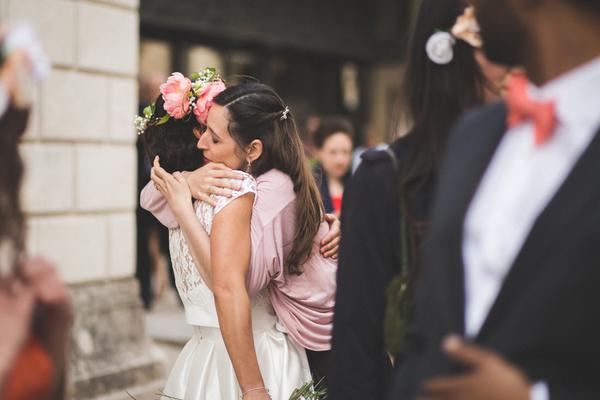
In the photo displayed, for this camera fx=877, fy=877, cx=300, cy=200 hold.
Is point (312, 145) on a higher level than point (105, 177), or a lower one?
higher

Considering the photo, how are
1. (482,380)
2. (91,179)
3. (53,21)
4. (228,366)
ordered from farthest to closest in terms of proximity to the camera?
(91,179) → (53,21) → (228,366) → (482,380)

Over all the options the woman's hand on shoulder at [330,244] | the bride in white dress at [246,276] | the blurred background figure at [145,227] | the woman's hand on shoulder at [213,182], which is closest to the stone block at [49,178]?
the blurred background figure at [145,227]

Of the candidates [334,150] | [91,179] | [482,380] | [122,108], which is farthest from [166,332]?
[482,380]

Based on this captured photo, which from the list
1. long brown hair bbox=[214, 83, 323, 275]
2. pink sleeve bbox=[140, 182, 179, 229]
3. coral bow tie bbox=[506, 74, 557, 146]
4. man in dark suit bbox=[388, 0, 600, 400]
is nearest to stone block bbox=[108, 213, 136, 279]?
pink sleeve bbox=[140, 182, 179, 229]

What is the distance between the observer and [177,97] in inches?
133

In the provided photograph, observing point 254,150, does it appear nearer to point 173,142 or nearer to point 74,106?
point 173,142

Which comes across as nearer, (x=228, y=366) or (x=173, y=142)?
(x=228, y=366)

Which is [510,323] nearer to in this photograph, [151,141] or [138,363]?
[151,141]

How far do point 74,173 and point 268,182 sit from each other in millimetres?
3126

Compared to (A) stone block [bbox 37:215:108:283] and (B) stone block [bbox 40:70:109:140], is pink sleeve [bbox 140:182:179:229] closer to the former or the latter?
(A) stone block [bbox 37:215:108:283]

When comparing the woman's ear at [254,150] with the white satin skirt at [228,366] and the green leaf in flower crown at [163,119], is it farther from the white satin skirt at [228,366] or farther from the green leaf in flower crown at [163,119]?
the white satin skirt at [228,366]

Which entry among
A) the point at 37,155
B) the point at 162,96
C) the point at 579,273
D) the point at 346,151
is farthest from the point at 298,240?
the point at 346,151

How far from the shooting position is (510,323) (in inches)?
57.1

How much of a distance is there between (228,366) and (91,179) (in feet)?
10.9
